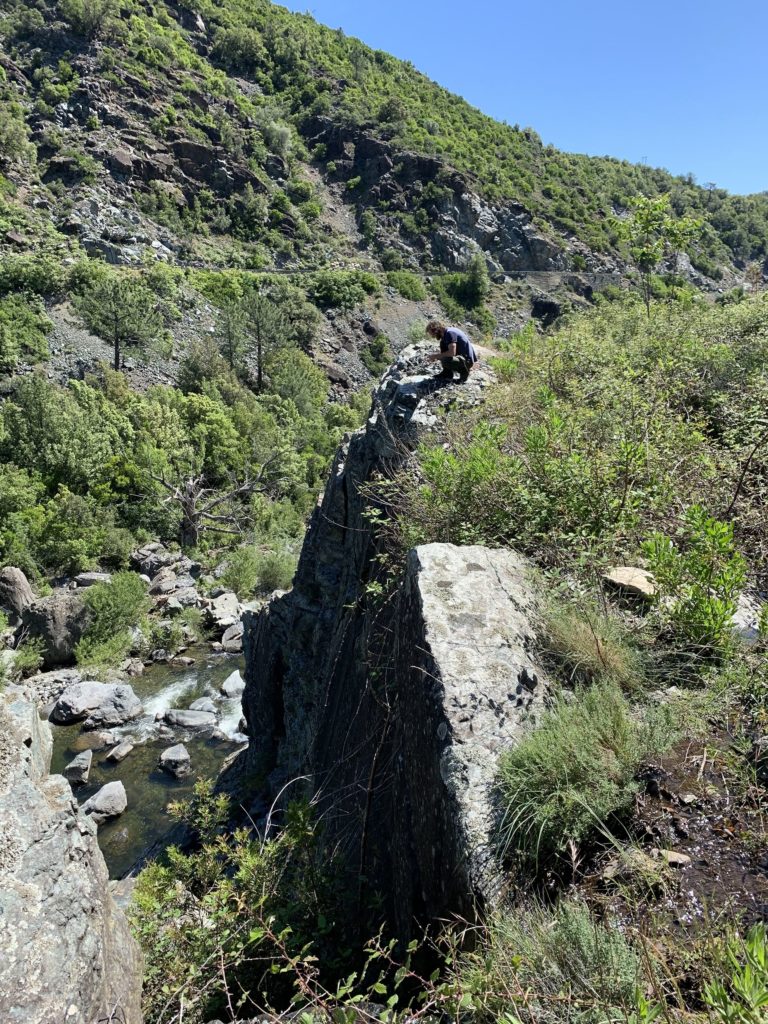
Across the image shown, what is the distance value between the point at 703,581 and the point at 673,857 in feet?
5.74

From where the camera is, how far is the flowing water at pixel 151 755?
12.9 metres

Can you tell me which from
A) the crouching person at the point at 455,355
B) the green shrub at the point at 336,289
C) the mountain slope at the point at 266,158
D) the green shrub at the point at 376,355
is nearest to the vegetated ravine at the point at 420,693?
the crouching person at the point at 455,355

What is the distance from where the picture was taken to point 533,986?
2012 millimetres

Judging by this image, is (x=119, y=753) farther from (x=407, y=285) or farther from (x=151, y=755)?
(x=407, y=285)

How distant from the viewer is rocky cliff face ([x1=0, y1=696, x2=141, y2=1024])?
322 cm

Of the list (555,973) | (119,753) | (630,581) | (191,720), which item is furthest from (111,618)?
(555,973)

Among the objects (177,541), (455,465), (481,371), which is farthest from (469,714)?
(177,541)

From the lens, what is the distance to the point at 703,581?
3658 millimetres

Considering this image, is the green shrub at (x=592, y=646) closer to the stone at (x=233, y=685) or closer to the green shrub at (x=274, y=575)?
the stone at (x=233, y=685)

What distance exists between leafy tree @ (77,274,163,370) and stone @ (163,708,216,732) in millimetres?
30335

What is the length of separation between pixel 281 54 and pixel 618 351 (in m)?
130

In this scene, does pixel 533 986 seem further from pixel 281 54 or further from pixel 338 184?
pixel 281 54

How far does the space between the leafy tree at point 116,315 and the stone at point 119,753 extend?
3143 centimetres

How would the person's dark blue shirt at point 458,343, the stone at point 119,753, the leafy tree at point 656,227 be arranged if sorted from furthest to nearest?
the stone at point 119,753
the leafy tree at point 656,227
the person's dark blue shirt at point 458,343
